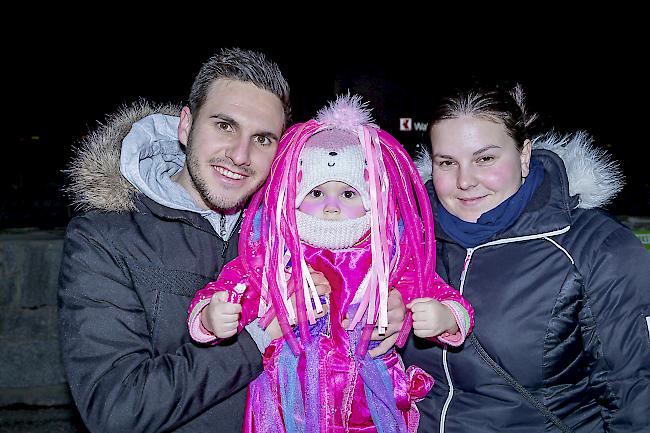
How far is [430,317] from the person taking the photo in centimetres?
173

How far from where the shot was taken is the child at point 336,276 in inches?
71.4

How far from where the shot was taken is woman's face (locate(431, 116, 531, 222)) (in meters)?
1.92

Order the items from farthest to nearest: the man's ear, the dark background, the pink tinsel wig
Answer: the dark background
the man's ear
the pink tinsel wig

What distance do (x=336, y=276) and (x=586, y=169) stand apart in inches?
41.2

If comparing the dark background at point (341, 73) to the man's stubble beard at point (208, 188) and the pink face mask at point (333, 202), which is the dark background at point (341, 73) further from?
the pink face mask at point (333, 202)

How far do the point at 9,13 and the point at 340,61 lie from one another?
5018 millimetres

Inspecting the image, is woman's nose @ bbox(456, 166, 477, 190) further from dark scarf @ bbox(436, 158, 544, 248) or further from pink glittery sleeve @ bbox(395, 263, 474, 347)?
pink glittery sleeve @ bbox(395, 263, 474, 347)

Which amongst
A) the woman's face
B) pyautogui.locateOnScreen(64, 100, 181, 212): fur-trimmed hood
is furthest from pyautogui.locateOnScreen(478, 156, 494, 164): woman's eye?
pyautogui.locateOnScreen(64, 100, 181, 212): fur-trimmed hood

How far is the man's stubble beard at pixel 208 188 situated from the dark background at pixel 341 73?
3734 millimetres

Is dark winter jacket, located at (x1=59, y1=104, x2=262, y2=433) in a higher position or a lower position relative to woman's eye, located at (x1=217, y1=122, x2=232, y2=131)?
lower

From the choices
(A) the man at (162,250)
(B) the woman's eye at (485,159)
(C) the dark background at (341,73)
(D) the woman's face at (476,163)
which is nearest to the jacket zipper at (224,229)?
(A) the man at (162,250)

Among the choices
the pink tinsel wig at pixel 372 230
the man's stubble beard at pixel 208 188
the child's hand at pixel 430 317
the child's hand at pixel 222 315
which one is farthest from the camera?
the man's stubble beard at pixel 208 188

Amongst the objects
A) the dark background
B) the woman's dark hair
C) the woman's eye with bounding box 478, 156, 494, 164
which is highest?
the dark background

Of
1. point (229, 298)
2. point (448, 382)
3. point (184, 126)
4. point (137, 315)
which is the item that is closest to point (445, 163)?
point (448, 382)
